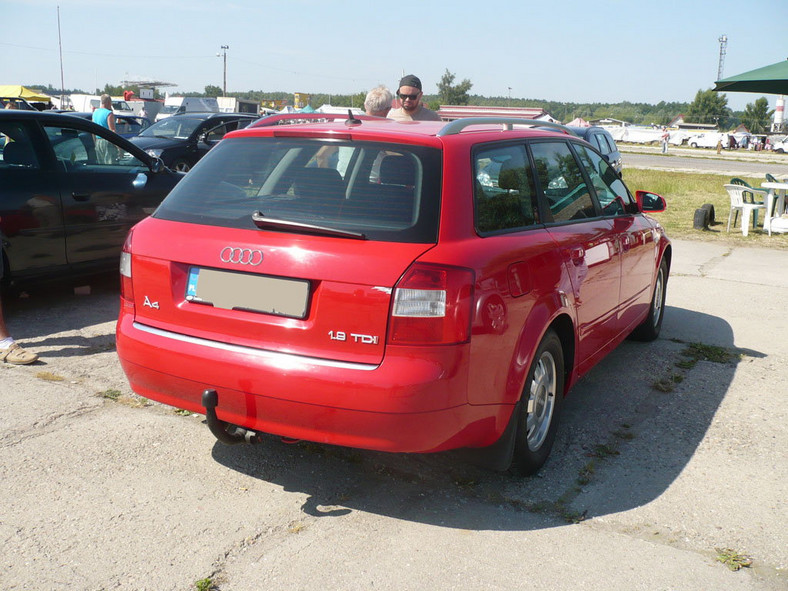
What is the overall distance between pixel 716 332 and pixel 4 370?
5.43m

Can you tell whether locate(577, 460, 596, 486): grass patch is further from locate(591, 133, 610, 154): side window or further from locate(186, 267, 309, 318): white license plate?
locate(591, 133, 610, 154): side window

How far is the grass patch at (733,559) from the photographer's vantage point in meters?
3.03

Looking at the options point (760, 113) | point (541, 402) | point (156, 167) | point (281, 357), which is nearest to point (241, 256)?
point (281, 357)

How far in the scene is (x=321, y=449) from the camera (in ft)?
13.1

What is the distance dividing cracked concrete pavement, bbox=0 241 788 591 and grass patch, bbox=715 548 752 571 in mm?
35

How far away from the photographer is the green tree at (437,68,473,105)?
122188mm

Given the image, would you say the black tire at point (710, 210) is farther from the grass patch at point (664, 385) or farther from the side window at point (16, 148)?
the side window at point (16, 148)

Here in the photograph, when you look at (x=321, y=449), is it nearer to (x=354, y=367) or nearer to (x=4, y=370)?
(x=354, y=367)

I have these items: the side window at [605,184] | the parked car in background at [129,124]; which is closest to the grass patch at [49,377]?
the side window at [605,184]

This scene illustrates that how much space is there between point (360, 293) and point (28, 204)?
4363mm

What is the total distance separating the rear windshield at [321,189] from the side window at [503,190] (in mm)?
262

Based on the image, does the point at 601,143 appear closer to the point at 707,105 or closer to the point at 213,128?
the point at 213,128

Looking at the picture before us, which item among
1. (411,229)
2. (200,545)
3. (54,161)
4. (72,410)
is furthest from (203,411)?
(54,161)

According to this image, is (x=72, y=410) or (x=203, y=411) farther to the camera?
(x=72, y=410)
